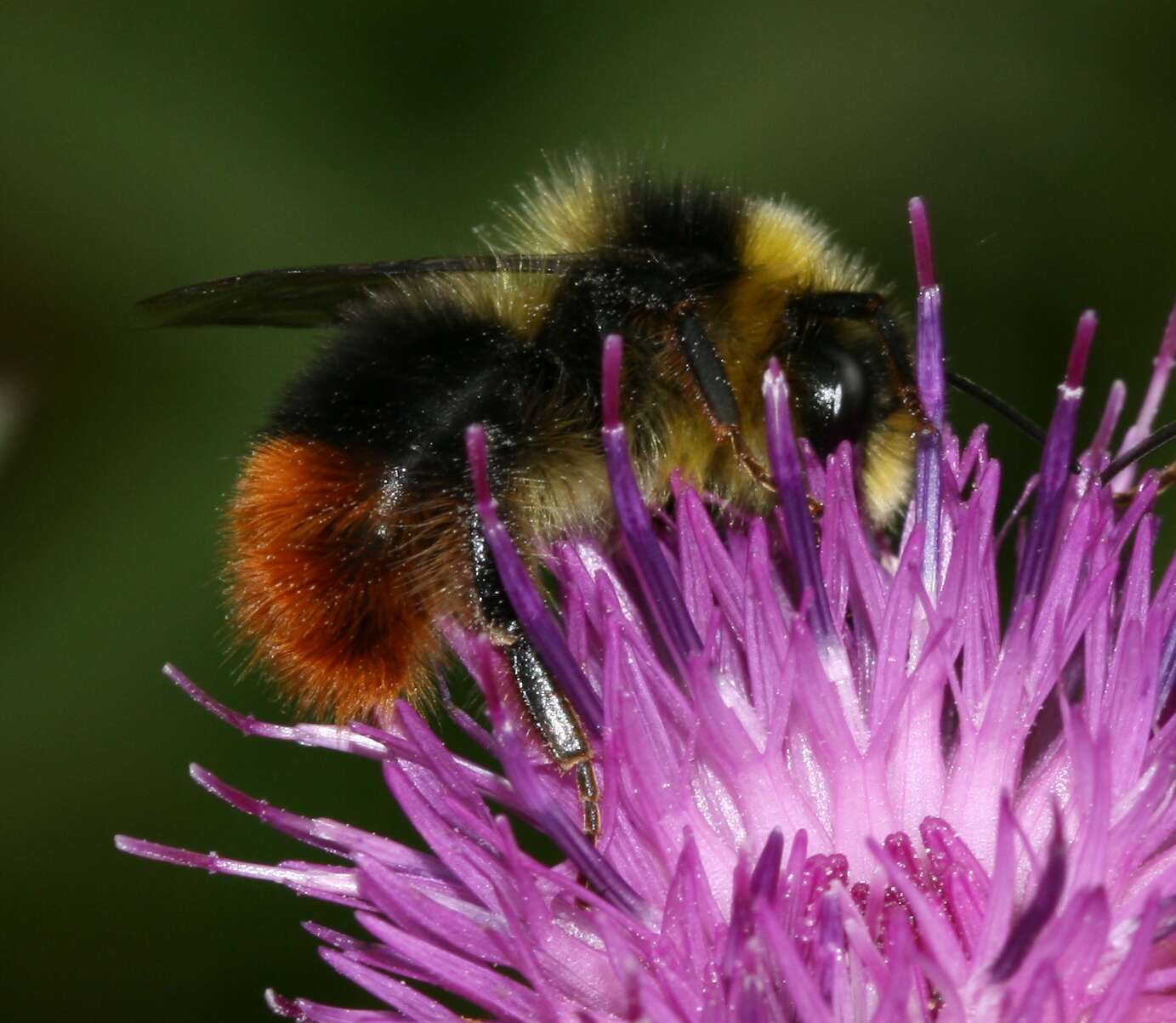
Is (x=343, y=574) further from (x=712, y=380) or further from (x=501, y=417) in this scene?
(x=712, y=380)

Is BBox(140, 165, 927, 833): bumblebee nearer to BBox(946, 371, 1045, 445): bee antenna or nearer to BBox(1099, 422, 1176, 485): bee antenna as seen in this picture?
BBox(946, 371, 1045, 445): bee antenna

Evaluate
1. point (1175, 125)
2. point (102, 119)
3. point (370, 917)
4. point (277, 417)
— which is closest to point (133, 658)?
point (102, 119)

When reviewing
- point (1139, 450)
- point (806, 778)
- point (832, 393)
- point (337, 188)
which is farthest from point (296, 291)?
point (337, 188)

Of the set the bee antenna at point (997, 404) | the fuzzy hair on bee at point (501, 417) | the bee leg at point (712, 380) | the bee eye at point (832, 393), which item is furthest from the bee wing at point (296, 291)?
the bee antenna at point (997, 404)

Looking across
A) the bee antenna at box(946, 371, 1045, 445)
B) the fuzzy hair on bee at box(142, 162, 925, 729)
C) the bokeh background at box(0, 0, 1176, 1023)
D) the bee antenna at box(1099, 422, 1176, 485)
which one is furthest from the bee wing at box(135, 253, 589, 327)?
the bokeh background at box(0, 0, 1176, 1023)

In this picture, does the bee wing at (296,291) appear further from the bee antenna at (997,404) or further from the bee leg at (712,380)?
the bee antenna at (997,404)

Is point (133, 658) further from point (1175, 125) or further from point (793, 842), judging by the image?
point (1175, 125)

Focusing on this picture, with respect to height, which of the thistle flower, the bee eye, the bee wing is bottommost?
the thistle flower

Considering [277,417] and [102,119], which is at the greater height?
[102,119]
